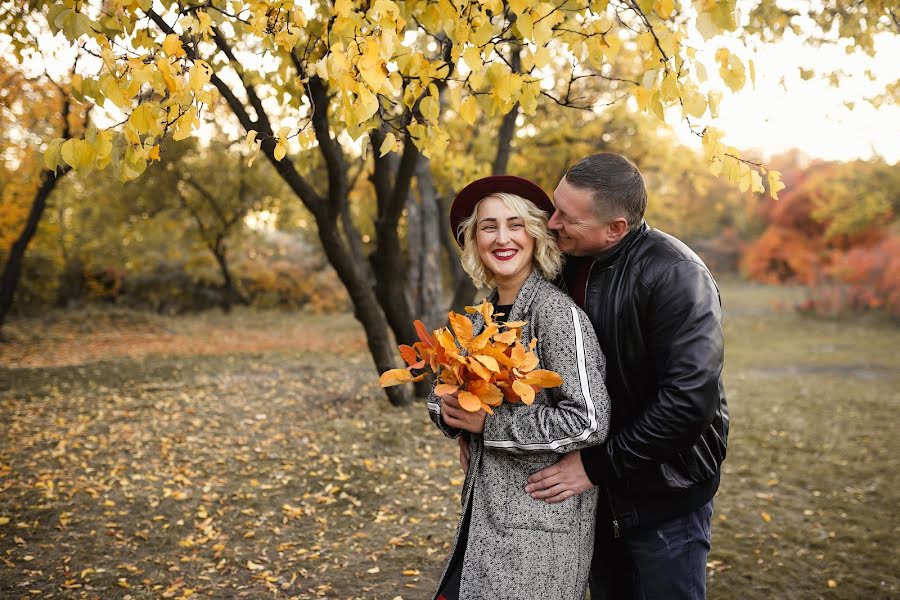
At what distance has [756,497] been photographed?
5.31 metres

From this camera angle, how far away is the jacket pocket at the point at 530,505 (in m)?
2.03

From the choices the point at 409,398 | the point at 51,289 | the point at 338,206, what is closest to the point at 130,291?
the point at 51,289

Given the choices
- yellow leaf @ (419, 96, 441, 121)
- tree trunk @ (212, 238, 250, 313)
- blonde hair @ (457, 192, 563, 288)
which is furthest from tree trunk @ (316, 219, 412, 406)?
tree trunk @ (212, 238, 250, 313)

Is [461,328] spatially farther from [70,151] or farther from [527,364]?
[70,151]

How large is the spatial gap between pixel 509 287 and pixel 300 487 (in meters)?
3.73

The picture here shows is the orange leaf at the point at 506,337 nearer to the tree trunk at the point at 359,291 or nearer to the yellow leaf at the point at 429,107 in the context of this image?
the yellow leaf at the point at 429,107

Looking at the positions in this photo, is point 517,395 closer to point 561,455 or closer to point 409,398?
point 561,455

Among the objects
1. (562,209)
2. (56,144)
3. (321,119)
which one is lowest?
(562,209)

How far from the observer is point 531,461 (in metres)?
2.06

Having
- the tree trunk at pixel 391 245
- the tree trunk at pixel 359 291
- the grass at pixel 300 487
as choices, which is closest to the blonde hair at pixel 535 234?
the grass at pixel 300 487

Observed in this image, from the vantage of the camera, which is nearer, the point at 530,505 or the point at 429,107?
the point at 530,505

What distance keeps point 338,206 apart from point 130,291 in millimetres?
17388

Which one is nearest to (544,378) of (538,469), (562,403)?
(562,403)

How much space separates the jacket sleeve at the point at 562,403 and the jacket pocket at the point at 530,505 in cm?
10
